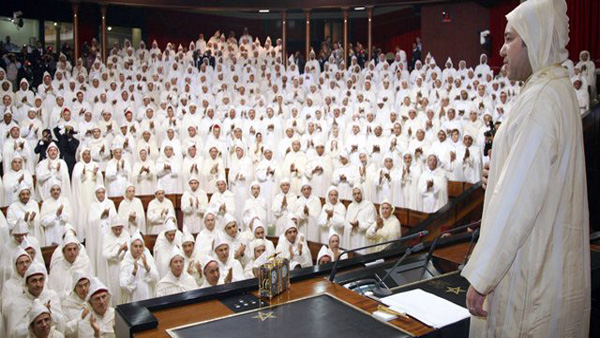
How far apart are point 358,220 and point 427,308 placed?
24.1 ft

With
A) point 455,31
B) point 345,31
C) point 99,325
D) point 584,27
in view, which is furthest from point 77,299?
point 455,31

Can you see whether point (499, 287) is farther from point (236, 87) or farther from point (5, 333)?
point (236, 87)

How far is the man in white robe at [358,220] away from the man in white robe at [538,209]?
310 inches

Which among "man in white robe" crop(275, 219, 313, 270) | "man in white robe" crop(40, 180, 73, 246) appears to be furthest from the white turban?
"man in white robe" crop(40, 180, 73, 246)

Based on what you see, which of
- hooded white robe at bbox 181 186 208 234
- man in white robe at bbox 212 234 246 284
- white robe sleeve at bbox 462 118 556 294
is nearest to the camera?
white robe sleeve at bbox 462 118 556 294

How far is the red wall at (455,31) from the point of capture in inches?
758

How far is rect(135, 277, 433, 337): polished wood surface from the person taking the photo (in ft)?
7.97

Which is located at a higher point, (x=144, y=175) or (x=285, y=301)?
(x=285, y=301)

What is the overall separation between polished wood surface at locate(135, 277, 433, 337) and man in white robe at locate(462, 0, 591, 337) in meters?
0.53

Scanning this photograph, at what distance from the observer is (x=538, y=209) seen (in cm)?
184

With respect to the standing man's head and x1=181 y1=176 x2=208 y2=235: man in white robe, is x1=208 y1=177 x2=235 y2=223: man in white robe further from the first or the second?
the standing man's head

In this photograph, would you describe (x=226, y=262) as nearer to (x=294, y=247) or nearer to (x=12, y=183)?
(x=294, y=247)

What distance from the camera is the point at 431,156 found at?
1048 centimetres

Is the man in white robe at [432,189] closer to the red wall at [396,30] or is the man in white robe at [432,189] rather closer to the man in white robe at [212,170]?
the man in white robe at [212,170]
